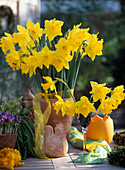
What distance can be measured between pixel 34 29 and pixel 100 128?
2.21ft

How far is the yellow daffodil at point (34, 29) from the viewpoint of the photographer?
1.39 m

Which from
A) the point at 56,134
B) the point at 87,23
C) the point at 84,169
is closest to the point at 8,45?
the point at 56,134

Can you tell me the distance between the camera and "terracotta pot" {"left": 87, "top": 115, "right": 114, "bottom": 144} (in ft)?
5.32

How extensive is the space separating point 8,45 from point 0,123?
38cm

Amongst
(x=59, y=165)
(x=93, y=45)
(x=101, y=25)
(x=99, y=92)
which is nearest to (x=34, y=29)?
(x=93, y=45)

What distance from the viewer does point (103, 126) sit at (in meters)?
1.62

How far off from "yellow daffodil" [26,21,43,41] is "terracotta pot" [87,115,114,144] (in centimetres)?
58

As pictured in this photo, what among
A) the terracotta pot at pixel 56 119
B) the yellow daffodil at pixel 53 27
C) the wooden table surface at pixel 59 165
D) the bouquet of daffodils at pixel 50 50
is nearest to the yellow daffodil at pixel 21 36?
the bouquet of daffodils at pixel 50 50

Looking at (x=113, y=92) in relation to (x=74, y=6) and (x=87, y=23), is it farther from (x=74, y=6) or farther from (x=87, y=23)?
(x=74, y=6)

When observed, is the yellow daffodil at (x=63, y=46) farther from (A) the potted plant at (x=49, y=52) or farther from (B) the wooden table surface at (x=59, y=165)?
(B) the wooden table surface at (x=59, y=165)

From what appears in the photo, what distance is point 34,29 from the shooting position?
139 cm

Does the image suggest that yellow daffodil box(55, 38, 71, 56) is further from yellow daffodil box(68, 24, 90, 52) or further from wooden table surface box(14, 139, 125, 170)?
wooden table surface box(14, 139, 125, 170)

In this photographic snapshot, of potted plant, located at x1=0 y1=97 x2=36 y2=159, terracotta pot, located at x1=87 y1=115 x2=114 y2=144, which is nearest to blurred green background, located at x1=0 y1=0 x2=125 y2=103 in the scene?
terracotta pot, located at x1=87 y1=115 x2=114 y2=144

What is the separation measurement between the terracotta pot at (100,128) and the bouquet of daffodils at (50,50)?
0.28m
